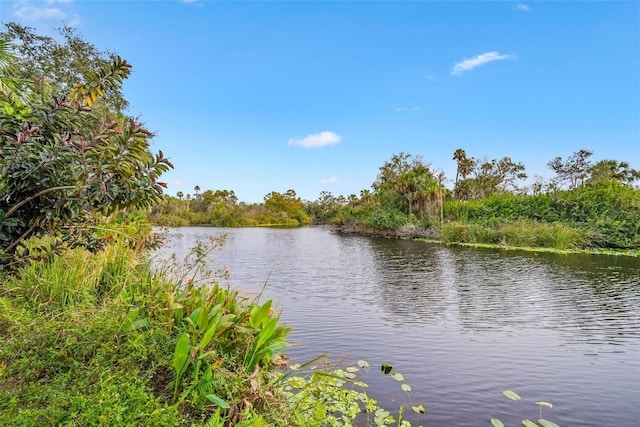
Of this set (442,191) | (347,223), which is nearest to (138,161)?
(442,191)

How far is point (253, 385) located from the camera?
2652mm

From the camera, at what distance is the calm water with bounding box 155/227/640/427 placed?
4.12 meters

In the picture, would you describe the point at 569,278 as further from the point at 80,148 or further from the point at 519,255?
the point at 80,148

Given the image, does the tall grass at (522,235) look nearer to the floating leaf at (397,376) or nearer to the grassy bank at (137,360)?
the floating leaf at (397,376)

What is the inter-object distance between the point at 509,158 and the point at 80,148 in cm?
4668

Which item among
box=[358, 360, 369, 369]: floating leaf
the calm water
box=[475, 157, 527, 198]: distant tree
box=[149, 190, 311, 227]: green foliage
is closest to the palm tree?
box=[475, 157, 527, 198]: distant tree

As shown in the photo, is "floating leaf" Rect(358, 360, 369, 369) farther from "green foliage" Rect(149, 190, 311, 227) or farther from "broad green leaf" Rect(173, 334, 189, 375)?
"green foliage" Rect(149, 190, 311, 227)

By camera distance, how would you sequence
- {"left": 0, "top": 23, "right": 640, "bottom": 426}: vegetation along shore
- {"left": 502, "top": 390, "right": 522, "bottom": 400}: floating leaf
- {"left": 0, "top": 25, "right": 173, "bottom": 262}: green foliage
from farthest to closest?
1. {"left": 502, "top": 390, "right": 522, "bottom": 400}: floating leaf
2. {"left": 0, "top": 25, "right": 173, "bottom": 262}: green foliage
3. {"left": 0, "top": 23, "right": 640, "bottom": 426}: vegetation along shore

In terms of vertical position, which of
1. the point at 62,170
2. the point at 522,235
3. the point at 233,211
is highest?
the point at 233,211

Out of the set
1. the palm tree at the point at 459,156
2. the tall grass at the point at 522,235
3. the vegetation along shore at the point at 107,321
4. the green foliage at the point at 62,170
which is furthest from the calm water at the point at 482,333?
the palm tree at the point at 459,156

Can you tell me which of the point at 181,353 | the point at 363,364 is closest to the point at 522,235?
the point at 363,364

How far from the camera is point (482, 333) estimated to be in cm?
651

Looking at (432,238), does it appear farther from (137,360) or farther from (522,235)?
(137,360)

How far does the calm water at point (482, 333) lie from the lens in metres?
4.12
